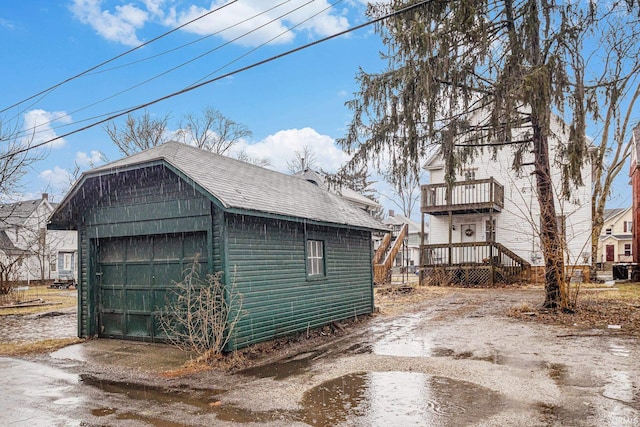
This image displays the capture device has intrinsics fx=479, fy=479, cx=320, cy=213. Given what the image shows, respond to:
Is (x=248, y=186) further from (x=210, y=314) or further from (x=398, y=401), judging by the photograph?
(x=398, y=401)

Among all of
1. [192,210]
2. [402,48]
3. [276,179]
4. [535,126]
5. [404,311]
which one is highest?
[402,48]

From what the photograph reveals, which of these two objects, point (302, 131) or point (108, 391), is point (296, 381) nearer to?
point (108, 391)

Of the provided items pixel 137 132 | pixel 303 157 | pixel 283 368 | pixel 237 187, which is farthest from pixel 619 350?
pixel 303 157

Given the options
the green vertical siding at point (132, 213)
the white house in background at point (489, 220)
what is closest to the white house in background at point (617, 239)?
the white house in background at point (489, 220)

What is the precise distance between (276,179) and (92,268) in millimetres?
4582

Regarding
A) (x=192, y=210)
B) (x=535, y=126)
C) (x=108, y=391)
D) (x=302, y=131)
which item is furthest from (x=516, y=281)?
(x=302, y=131)

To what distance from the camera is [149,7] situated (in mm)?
11492

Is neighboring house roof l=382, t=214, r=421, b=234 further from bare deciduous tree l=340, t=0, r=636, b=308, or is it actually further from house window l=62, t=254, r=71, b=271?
bare deciduous tree l=340, t=0, r=636, b=308

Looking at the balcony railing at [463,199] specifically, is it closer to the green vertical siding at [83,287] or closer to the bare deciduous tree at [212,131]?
the green vertical siding at [83,287]

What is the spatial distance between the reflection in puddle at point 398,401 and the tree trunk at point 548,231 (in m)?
6.47

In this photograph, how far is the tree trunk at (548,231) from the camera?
11.5 m

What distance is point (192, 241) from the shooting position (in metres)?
8.78

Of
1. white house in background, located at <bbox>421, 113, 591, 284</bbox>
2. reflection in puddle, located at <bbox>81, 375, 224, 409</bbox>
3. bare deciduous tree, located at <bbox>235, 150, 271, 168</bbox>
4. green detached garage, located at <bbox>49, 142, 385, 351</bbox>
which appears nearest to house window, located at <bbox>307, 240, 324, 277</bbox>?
green detached garage, located at <bbox>49, 142, 385, 351</bbox>

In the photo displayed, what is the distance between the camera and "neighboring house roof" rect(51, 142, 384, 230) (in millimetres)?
8062
